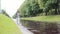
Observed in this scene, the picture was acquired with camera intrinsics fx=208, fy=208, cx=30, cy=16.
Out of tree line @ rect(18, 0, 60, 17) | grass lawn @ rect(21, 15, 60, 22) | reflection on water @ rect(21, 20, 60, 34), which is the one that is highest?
tree line @ rect(18, 0, 60, 17)

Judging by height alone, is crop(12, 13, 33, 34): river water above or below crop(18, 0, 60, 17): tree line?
below

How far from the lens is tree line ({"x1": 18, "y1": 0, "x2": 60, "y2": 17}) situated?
2.96 meters

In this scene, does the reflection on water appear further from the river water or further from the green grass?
the green grass

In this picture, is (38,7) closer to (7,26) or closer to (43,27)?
(43,27)

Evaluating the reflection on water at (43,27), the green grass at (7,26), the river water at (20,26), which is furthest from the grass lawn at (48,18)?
the green grass at (7,26)

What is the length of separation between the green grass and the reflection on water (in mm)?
206

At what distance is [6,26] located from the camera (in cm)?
277

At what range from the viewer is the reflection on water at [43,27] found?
287cm

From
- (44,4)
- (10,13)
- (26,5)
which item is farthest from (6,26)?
(44,4)

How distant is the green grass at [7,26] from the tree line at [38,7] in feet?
0.82

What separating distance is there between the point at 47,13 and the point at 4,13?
0.61m

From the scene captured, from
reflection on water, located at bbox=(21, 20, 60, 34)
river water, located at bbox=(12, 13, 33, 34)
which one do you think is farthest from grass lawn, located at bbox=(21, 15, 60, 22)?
river water, located at bbox=(12, 13, 33, 34)

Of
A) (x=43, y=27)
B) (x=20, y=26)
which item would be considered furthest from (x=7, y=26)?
(x=43, y=27)

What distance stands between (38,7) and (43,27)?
0.30m
